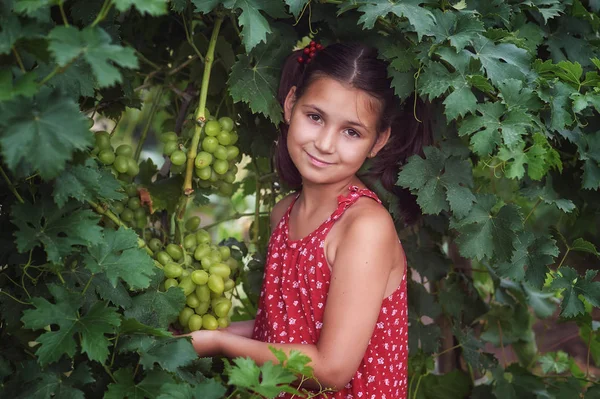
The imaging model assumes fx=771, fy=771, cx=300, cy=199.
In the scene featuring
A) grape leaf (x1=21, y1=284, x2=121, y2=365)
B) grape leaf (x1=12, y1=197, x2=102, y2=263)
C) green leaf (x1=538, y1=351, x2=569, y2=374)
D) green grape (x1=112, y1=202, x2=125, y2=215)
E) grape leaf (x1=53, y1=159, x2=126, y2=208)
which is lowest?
green leaf (x1=538, y1=351, x2=569, y2=374)

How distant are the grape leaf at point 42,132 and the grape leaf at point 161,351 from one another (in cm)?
49

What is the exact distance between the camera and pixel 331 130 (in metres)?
1.99

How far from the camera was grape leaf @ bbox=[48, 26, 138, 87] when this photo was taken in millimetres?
1262

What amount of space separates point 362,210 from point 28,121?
0.95 meters

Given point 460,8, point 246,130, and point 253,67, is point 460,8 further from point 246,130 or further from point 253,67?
point 246,130

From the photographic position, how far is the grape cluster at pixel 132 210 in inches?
84.2

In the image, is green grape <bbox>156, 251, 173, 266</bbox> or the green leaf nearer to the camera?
green grape <bbox>156, 251, 173, 266</bbox>

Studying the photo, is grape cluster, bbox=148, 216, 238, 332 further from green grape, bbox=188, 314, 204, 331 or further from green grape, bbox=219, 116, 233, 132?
green grape, bbox=219, 116, 233, 132

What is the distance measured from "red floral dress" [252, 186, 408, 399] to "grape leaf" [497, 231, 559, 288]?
0.32m

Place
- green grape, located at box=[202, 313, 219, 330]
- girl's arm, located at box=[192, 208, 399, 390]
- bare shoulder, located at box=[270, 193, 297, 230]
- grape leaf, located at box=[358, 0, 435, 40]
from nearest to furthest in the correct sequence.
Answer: grape leaf, located at box=[358, 0, 435, 40] < girl's arm, located at box=[192, 208, 399, 390] < green grape, located at box=[202, 313, 219, 330] < bare shoulder, located at box=[270, 193, 297, 230]

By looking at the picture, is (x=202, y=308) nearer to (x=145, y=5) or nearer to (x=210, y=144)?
(x=210, y=144)

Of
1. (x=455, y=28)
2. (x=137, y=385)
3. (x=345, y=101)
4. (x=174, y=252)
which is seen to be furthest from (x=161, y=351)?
(x=455, y=28)

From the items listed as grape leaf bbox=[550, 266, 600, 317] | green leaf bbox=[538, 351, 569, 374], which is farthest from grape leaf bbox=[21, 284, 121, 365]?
green leaf bbox=[538, 351, 569, 374]

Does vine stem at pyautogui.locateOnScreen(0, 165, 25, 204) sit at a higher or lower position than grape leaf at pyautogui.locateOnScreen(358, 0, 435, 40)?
lower
